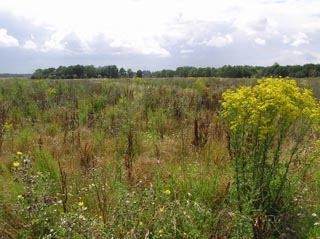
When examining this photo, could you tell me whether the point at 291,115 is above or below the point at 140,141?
above

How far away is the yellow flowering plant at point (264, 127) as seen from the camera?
9.04 ft

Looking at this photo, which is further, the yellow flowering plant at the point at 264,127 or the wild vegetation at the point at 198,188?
the yellow flowering plant at the point at 264,127

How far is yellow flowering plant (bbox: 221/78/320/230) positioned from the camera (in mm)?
2754

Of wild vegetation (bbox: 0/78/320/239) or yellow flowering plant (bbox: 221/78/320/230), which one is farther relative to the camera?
yellow flowering plant (bbox: 221/78/320/230)

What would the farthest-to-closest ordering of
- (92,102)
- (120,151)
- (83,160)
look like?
1. (92,102)
2. (120,151)
3. (83,160)

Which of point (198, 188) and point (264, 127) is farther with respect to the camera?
point (198, 188)

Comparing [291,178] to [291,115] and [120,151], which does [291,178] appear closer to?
[291,115]

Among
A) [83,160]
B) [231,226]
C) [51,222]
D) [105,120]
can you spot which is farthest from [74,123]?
[231,226]

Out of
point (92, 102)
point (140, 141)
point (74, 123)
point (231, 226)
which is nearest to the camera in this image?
point (231, 226)

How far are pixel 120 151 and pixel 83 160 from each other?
96cm

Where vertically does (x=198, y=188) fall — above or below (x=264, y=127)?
below

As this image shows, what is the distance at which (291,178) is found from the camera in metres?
3.25

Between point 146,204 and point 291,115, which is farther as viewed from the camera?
point 146,204

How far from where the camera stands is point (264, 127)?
276 centimetres
